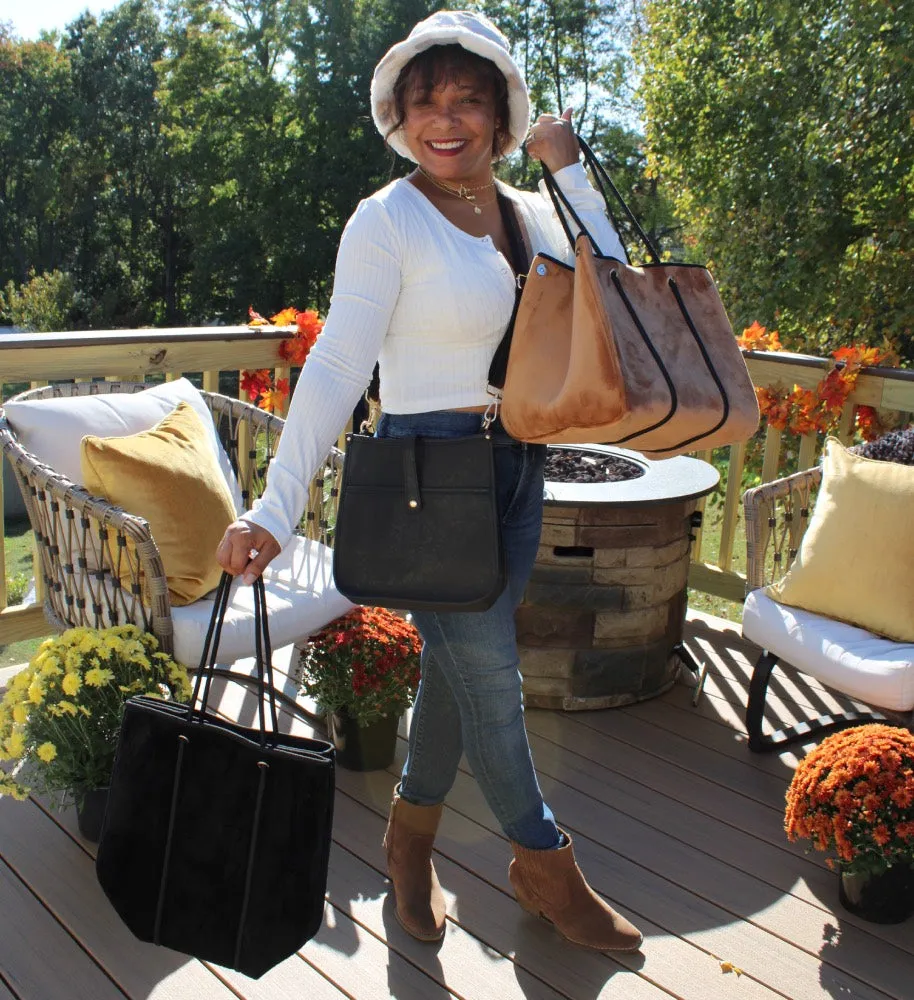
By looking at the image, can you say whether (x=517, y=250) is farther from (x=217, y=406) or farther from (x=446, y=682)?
(x=217, y=406)

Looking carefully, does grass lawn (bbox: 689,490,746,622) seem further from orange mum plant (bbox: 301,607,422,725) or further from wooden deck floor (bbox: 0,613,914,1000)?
orange mum plant (bbox: 301,607,422,725)

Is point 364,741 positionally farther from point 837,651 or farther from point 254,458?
A: point 837,651

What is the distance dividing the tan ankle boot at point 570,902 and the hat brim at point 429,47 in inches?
48.3

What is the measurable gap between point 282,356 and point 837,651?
1.97m

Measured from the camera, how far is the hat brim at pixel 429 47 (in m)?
1.61

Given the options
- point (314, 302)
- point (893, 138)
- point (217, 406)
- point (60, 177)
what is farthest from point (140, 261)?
point (217, 406)

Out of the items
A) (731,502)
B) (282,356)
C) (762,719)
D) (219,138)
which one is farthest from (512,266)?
(219,138)

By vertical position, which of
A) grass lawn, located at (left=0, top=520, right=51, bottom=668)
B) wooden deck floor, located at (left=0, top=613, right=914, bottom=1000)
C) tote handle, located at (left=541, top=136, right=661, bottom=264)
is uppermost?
tote handle, located at (left=541, top=136, right=661, bottom=264)

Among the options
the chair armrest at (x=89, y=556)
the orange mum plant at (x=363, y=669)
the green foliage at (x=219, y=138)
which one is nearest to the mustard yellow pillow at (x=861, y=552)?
the orange mum plant at (x=363, y=669)

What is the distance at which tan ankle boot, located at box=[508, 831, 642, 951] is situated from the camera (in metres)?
1.88

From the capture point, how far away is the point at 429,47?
1629mm

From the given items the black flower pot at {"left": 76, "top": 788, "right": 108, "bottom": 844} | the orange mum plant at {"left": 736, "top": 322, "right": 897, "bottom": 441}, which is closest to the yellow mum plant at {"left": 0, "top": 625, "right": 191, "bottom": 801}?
the black flower pot at {"left": 76, "top": 788, "right": 108, "bottom": 844}

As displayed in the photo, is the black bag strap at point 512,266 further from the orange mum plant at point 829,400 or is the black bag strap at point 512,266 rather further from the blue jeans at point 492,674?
the orange mum plant at point 829,400

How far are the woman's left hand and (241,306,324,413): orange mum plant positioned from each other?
1.77m
